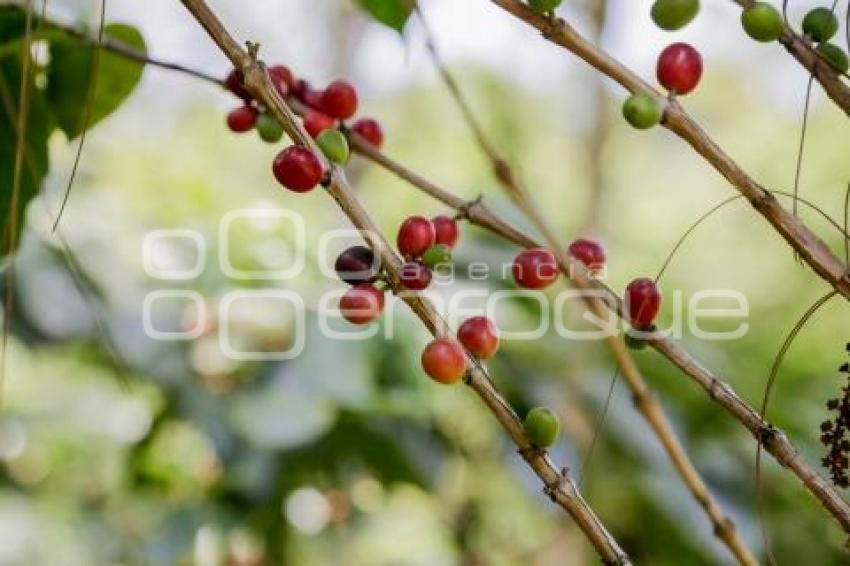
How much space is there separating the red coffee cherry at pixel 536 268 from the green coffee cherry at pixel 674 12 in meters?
0.08

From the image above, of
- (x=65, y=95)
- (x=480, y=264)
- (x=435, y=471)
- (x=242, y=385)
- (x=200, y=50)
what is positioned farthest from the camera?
(x=200, y=50)

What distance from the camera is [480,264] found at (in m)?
0.81

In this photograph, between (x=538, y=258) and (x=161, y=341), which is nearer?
(x=538, y=258)

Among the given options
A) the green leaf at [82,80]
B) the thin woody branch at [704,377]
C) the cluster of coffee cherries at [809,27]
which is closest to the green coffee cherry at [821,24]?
the cluster of coffee cherries at [809,27]

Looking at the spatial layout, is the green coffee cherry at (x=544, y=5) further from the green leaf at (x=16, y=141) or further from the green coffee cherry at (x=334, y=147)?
the green leaf at (x=16, y=141)

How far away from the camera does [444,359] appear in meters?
0.30

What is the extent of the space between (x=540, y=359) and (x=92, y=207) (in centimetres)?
53

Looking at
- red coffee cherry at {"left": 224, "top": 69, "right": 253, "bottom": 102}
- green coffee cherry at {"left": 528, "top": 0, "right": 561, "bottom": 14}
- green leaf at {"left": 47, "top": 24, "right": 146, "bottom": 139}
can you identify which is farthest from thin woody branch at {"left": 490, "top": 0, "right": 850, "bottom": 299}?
green leaf at {"left": 47, "top": 24, "right": 146, "bottom": 139}

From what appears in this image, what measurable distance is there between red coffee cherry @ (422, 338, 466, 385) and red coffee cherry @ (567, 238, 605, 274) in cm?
11

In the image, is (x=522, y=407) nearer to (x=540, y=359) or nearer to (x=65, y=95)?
(x=540, y=359)

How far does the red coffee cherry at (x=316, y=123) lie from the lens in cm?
41

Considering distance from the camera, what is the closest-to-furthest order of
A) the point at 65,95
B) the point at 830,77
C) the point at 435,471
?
the point at 830,77
the point at 65,95
the point at 435,471

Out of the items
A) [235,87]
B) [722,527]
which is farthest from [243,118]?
[722,527]

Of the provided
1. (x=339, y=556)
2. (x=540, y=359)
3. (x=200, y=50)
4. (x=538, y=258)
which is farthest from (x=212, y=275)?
(x=200, y=50)
